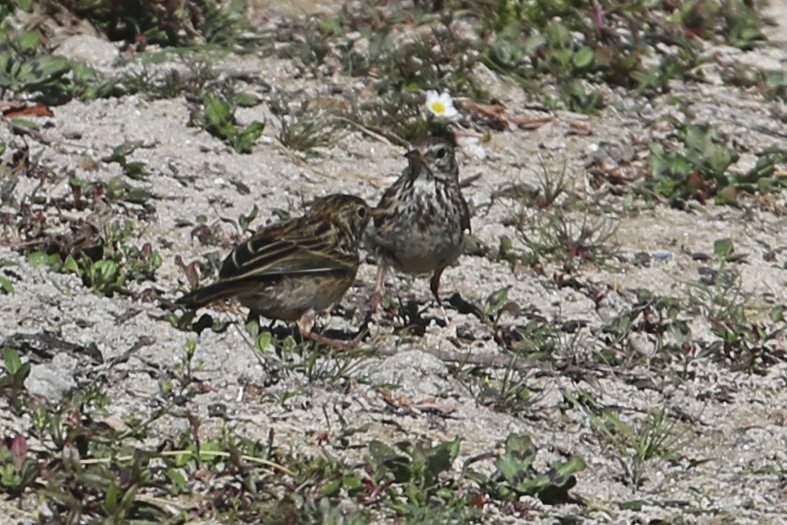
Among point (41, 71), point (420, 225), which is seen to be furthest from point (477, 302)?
point (41, 71)

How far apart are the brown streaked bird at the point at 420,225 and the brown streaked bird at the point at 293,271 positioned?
36 centimetres

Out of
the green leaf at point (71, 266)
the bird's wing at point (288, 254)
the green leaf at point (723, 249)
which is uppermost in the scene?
the bird's wing at point (288, 254)

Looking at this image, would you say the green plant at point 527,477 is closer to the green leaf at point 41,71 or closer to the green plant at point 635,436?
the green plant at point 635,436

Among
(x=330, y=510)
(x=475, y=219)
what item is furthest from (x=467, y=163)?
(x=330, y=510)

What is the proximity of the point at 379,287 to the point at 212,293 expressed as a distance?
1539 mm

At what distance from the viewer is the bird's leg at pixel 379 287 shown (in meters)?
9.20

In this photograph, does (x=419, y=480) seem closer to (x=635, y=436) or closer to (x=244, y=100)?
(x=635, y=436)

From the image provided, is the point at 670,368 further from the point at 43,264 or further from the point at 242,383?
the point at 43,264

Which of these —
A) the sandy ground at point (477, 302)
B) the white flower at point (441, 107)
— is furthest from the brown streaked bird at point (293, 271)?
the white flower at point (441, 107)

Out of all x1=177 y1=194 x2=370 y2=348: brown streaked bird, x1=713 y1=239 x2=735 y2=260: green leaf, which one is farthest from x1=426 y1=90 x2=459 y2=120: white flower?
x1=177 y1=194 x2=370 y2=348: brown streaked bird

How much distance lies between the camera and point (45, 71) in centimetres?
1055

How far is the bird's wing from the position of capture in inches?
323

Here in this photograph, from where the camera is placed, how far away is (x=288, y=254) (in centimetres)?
846

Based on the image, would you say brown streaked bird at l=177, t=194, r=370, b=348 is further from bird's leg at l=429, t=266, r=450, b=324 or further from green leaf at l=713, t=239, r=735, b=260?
green leaf at l=713, t=239, r=735, b=260
